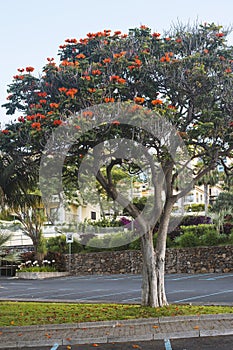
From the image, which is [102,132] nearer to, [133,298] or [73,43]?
[73,43]

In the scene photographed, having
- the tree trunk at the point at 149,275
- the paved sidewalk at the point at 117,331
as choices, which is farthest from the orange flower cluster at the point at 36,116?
the paved sidewalk at the point at 117,331

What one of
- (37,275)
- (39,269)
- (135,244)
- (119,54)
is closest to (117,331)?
(119,54)

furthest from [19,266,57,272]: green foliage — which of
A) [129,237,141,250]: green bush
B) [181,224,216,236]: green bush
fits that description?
[181,224,216,236]: green bush

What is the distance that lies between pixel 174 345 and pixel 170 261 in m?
18.9

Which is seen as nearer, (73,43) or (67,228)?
(73,43)

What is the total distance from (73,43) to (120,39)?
106 cm

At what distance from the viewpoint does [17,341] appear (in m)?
9.31

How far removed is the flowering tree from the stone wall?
14.7 meters

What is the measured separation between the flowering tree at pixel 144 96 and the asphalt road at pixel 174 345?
8.33 ft

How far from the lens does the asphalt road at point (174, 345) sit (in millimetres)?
8556

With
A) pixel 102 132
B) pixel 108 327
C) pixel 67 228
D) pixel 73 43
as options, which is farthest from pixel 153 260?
pixel 67 228

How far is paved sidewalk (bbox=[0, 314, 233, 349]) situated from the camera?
30.7 ft

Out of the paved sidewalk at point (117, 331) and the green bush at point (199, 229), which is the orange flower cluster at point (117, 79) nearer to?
the paved sidewalk at point (117, 331)

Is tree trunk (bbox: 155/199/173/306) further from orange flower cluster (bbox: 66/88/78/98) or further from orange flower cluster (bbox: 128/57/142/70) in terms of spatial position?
orange flower cluster (bbox: 66/88/78/98)
